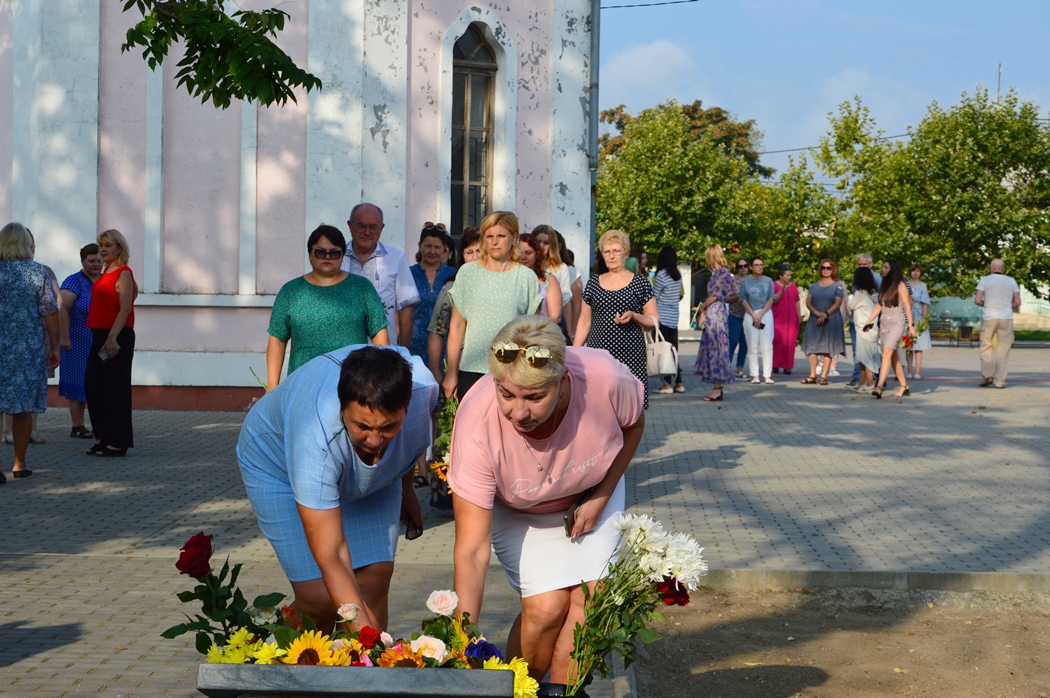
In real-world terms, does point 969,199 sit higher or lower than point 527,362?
higher

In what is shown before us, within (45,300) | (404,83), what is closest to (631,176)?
(404,83)

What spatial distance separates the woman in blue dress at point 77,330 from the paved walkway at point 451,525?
48 centimetres

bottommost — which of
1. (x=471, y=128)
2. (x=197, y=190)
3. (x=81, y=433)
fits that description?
Result: (x=81, y=433)

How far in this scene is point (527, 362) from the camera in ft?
12.5

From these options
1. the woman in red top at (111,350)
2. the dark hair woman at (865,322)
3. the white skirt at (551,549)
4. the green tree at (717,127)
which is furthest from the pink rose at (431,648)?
the green tree at (717,127)

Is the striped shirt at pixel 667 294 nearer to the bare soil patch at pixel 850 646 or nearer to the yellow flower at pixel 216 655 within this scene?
the bare soil patch at pixel 850 646

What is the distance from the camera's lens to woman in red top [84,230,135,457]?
11.4 meters

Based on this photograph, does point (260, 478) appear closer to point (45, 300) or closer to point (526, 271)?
point (526, 271)

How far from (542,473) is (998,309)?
17.7 meters

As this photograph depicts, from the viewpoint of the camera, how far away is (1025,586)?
7020mm

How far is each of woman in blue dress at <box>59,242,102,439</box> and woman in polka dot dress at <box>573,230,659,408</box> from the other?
17.0ft

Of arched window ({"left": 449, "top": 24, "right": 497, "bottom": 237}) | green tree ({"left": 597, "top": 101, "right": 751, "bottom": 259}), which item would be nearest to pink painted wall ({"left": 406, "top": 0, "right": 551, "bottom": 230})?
arched window ({"left": 449, "top": 24, "right": 497, "bottom": 237})

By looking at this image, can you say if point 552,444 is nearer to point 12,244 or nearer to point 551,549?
point 551,549

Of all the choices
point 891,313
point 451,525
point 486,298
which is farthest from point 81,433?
point 891,313
